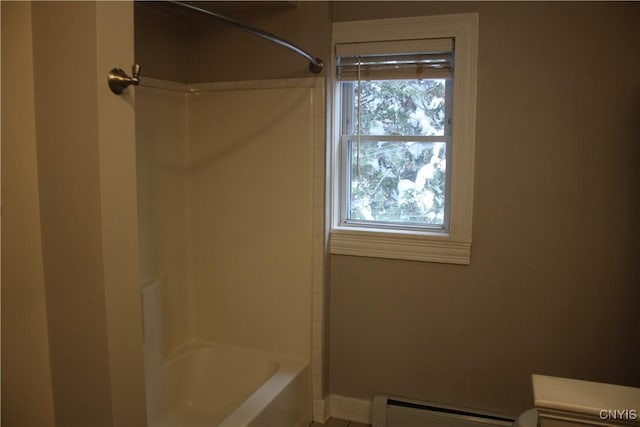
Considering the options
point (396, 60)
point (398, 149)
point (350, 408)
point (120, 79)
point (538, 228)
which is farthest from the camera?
point (350, 408)

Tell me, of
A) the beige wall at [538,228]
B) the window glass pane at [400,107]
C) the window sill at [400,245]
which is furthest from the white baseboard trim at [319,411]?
the window glass pane at [400,107]

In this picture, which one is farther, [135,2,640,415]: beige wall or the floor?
the floor

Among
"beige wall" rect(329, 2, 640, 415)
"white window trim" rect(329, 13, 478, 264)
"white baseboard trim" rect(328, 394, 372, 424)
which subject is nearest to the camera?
"beige wall" rect(329, 2, 640, 415)

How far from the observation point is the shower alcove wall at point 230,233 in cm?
253

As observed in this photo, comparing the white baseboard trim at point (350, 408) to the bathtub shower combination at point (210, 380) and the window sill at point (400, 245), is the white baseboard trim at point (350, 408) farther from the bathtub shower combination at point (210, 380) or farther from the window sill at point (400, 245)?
the window sill at point (400, 245)

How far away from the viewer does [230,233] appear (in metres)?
2.75

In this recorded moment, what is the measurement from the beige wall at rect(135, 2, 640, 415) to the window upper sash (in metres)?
0.13

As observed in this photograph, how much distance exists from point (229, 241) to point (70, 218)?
1444 mm

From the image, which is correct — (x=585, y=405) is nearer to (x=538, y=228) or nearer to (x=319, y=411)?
(x=538, y=228)

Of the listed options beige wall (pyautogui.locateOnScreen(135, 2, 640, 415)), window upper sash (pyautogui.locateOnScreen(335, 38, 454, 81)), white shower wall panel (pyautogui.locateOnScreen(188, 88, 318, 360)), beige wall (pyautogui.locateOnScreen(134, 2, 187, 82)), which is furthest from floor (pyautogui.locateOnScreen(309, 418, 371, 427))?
beige wall (pyautogui.locateOnScreen(134, 2, 187, 82))

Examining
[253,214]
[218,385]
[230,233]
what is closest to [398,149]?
[253,214]

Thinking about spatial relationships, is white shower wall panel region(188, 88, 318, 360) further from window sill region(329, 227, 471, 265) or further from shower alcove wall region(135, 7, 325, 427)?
window sill region(329, 227, 471, 265)

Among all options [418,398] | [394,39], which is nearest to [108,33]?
[394,39]

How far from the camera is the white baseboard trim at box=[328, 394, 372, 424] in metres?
2.69
